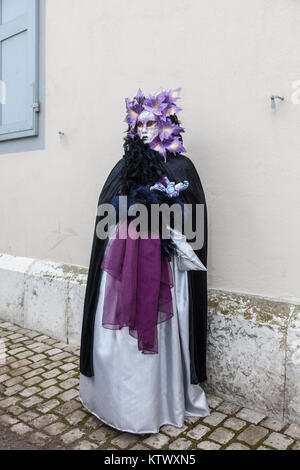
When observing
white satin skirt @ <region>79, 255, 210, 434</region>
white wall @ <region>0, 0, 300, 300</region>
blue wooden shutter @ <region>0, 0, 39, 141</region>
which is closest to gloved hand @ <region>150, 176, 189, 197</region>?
white satin skirt @ <region>79, 255, 210, 434</region>

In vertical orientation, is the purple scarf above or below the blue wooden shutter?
below

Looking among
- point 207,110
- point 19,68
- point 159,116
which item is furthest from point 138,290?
point 19,68

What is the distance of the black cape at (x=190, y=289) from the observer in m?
2.63

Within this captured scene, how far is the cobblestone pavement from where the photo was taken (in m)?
2.40

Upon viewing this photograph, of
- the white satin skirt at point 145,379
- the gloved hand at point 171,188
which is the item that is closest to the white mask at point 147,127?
the gloved hand at point 171,188

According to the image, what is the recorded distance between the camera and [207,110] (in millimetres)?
3006

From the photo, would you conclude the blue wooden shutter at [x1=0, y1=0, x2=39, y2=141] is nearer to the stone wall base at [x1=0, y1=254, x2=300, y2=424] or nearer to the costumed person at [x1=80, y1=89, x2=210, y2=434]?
the costumed person at [x1=80, y1=89, x2=210, y2=434]

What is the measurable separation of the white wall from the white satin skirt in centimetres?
60

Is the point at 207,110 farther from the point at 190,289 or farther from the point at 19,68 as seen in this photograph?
the point at 19,68

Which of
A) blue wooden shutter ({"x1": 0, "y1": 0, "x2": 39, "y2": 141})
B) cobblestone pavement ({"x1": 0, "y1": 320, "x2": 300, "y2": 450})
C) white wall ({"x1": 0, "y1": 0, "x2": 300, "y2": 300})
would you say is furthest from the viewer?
blue wooden shutter ({"x1": 0, "y1": 0, "x2": 39, "y2": 141})

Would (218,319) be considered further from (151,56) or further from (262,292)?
(151,56)

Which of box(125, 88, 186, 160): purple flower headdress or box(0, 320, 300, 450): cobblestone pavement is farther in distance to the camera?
box(125, 88, 186, 160): purple flower headdress

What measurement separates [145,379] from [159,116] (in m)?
1.59
